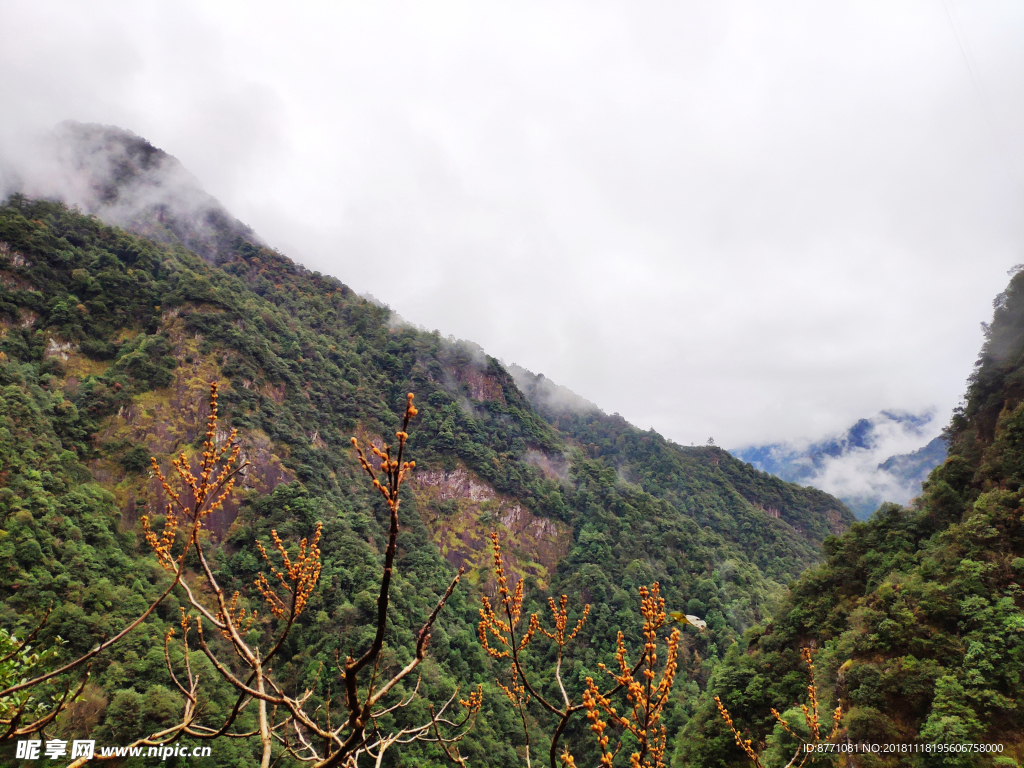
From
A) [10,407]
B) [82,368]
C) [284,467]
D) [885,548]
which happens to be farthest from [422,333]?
[885,548]

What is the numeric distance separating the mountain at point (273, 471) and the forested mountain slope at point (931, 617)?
672 inches

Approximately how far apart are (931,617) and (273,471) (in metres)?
55.6

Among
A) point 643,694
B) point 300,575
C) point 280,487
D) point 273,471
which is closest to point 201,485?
point 300,575

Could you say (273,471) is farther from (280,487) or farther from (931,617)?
(931,617)

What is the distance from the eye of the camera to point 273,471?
49.8m

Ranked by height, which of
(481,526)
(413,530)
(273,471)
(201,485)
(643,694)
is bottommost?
(413,530)

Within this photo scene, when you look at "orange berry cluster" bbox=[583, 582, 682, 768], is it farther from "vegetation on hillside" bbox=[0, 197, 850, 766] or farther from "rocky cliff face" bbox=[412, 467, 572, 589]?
"rocky cliff face" bbox=[412, 467, 572, 589]

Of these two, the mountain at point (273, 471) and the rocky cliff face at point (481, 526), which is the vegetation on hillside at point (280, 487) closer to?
the mountain at point (273, 471)

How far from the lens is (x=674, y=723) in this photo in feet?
129

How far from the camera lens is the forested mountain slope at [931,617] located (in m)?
15.8

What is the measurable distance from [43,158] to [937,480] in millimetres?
128692

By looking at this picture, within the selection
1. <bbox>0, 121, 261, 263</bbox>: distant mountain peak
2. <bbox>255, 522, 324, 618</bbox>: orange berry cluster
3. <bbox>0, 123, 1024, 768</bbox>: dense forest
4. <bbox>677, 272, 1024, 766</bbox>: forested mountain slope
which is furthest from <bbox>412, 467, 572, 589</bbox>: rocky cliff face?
<bbox>0, 121, 261, 263</bbox>: distant mountain peak

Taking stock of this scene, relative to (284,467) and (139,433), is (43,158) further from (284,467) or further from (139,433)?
(284,467)

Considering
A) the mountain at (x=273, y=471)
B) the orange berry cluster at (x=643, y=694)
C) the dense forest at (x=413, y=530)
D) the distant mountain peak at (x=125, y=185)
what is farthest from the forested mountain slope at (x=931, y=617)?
the distant mountain peak at (x=125, y=185)
